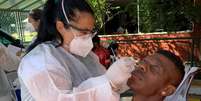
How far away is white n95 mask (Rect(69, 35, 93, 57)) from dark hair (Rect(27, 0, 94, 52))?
0.20 ft

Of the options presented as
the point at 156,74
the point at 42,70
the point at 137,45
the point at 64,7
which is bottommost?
the point at 137,45

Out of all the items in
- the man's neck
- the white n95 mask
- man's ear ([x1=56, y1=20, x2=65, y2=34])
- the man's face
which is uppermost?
man's ear ([x1=56, y1=20, x2=65, y2=34])

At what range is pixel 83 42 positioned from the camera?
1617mm

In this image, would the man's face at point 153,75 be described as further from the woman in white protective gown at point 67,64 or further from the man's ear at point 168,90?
the woman in white protective gown at point 67,64

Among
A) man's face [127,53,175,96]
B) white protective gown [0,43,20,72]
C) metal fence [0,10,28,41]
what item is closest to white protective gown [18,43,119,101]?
man's face [127,53,175,96]

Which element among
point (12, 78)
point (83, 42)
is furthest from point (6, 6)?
point (83, 42)

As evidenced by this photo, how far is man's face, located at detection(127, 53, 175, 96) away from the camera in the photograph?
66.9 inches

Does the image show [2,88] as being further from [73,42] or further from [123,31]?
[123,31]

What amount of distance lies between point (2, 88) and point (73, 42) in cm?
134

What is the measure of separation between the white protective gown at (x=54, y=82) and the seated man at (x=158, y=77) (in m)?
0.37

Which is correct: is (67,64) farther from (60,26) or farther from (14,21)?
(14,21)

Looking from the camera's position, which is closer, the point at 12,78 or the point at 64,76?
the point at 64,76

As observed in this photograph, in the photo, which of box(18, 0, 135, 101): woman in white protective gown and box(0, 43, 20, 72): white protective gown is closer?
box(18, 0, 135, 101): woman in white protective gown

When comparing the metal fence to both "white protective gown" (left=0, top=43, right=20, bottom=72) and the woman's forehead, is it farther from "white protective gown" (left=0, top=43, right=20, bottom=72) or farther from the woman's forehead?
the woman's forehead
